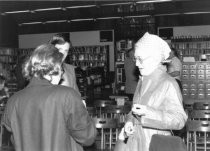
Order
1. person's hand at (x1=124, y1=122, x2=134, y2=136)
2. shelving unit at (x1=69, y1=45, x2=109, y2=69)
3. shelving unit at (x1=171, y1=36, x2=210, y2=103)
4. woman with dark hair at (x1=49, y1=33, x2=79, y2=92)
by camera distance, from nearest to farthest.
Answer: person's hand at (x1=124, y1=122, x2=134, y2=136) → woman with dark hair at (x1=49, y1=33, x2=79, y2=92) → shelving unit at (x1=171, y1=36, x2=210, y2=103) → shelving unit at (x1=69, y1=45, x2=109, y2=69)

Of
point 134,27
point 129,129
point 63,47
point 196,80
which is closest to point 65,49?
point 63,47

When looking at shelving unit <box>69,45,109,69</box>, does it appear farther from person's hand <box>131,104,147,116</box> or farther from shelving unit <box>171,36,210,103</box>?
person's hand <box>131,104,147,116</box>

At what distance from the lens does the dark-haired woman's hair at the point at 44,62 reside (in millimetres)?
1938

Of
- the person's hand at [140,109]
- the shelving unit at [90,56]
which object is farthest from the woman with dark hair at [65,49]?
the shelving unit at [90,56]

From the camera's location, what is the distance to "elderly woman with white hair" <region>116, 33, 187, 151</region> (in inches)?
77.0

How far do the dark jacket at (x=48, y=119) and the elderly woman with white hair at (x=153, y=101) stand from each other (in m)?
0.26

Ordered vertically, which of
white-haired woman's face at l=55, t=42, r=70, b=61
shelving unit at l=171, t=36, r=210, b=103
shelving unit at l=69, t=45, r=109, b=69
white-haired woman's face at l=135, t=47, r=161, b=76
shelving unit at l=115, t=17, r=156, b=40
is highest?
shelving unit at l=115, t=17, r=156, b=40

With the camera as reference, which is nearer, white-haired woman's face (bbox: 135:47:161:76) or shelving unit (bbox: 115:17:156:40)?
white-haired woman's face (bbox: 135:47:161:76)

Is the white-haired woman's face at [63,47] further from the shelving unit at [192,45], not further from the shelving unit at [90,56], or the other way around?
the shelving unit at [90,56]

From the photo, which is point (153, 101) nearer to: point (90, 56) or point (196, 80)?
point (196, 80)

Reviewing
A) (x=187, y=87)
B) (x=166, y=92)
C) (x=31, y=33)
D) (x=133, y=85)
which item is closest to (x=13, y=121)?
(x=166, y=92)

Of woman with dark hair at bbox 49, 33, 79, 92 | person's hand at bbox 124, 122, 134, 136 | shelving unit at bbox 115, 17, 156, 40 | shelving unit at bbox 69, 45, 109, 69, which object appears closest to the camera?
person's hand at bbox 124, 122, 134, 136

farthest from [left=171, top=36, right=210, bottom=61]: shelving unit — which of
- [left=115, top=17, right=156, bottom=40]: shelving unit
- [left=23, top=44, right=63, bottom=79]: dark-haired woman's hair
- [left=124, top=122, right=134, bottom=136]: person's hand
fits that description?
[left=23, top=44, right=63, bottom=79]: dark-haired woman's hair

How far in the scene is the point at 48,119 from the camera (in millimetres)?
1921
